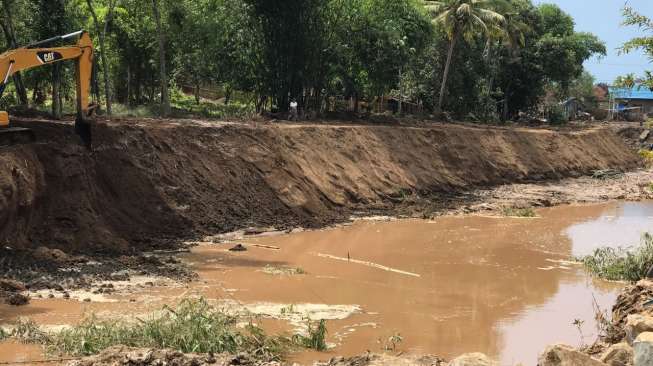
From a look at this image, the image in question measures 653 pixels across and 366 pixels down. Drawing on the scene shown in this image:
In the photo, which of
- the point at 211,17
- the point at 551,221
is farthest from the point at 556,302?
the point at 211,17

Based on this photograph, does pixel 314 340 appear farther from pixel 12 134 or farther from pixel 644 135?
pixel 644 135

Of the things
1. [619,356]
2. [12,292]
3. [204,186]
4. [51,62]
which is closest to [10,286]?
[12,292]

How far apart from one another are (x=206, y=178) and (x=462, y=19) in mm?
21443

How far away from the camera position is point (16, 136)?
14250 millimetres

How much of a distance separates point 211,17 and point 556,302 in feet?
75.4

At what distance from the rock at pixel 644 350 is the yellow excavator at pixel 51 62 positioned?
1124 cm

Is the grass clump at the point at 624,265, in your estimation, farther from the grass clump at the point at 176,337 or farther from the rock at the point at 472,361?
the grass clump at the point at 176,337

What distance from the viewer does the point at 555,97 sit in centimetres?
5719

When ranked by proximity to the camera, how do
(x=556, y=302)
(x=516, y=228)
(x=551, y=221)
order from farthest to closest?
(x=551, y=221), (x=516, y=228), (x=556, y=302)

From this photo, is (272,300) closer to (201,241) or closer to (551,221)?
(201,241)

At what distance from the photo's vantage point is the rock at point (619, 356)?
249 inches

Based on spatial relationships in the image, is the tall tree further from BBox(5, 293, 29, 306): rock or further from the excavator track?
BBox(5, 293, 29, 306): rock

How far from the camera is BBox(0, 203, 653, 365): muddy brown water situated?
31.5 ft

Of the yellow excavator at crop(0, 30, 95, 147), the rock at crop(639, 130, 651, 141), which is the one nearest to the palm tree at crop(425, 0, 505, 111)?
the rock at crop(639, 130, 651, 141)
